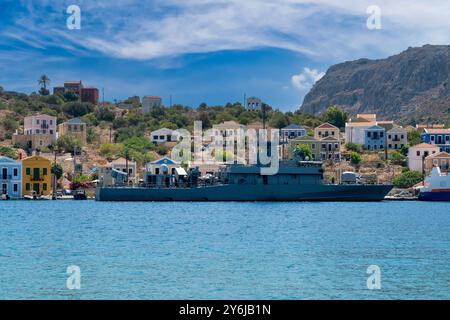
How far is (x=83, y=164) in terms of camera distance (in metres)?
99.4

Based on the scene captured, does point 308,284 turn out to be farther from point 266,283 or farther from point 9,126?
point 9,126

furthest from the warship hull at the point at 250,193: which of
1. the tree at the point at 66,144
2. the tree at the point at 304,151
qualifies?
the tree at the point at 66,144

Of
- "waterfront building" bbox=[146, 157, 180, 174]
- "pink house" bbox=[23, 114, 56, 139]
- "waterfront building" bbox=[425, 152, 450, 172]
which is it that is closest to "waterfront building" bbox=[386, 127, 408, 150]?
"waterfront building" bbox=[425, 152, 450, 172]

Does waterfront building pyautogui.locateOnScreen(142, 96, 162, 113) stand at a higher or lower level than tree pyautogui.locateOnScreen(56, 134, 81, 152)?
higher

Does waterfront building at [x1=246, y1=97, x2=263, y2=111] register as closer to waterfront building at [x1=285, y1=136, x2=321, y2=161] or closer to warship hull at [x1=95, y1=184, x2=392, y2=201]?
waterfront building at [x1=285, y1=136, x2=321, y2=161]

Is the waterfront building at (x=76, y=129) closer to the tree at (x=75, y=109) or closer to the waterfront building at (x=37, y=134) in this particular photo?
the waterfront building at (x=37, y=134)

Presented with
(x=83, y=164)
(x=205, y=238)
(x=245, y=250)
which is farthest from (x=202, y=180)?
(x=245, y=250)

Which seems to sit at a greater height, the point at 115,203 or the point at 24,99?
the point at 24,99

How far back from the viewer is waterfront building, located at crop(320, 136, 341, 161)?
105 m

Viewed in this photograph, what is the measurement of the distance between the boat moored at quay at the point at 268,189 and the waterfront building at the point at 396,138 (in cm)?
3379

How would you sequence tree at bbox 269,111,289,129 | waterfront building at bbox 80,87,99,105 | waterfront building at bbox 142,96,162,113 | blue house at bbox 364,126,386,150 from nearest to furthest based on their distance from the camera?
blue house at bbox 364,126,386,150 < tree at bbox 269,111,289,129 < waterfront building at bbox 142,96,162,113 < waterfront building at bbox 80,87,99,105

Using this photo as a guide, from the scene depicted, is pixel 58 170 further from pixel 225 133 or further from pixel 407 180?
pixel 407 180

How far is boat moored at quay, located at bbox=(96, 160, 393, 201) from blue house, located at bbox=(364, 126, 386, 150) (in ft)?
110
